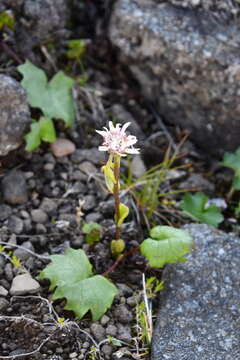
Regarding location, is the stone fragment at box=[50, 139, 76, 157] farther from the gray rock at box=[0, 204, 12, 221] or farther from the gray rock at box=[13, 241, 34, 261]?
the gray rock at box=[13, 241, 34, 261]

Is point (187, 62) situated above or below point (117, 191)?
above

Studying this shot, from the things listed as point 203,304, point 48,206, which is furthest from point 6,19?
point 203,304

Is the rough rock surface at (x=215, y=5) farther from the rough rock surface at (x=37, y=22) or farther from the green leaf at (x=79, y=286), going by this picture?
the green leaf at (x=79, y=286)

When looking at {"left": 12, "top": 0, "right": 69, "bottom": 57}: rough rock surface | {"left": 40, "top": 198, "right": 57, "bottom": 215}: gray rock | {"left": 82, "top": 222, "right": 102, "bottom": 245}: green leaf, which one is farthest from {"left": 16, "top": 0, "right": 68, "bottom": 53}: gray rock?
{"left": 82, "top": 222, "right": 102, "bottom": 245}: green leaf

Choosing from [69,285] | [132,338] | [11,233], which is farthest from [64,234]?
[132,338]

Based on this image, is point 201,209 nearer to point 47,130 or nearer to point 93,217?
point 93,217

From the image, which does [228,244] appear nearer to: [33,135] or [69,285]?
[69,285]
